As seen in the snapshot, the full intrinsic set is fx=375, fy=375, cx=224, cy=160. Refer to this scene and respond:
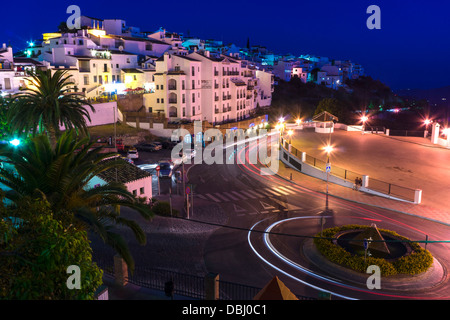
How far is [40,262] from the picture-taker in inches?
276

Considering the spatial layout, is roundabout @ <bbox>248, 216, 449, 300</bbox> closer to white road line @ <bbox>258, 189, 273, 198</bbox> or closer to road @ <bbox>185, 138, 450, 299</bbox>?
road @ <bbox>185, 138, 450, 299</bbox>

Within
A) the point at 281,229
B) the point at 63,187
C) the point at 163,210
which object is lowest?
the point at 281,229

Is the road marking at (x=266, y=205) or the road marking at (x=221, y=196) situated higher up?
the road marking at (x=221, y=196)

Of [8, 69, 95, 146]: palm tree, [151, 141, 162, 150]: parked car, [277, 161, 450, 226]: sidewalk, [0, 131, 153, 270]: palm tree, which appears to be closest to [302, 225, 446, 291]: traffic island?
[277, 161, 450, 226]: sidewalk

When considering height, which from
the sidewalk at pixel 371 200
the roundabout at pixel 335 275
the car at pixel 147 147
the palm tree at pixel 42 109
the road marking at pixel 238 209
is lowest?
the roundabout at pixel 335 275

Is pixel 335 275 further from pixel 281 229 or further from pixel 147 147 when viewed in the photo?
pixel 147 147

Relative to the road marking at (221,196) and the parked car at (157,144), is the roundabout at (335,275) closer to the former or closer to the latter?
→ the road marking at (221,196)

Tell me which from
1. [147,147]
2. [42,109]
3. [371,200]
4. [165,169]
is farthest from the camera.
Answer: [147,147]

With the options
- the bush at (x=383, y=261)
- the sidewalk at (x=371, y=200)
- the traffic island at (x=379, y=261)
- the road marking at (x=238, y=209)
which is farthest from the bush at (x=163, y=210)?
the sidewalk at (x=371, y=200)

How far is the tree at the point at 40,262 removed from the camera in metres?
6.81

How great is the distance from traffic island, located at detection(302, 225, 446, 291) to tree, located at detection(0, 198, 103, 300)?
13789 mm

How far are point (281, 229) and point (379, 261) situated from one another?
720 centimetres

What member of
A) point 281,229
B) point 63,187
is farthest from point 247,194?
point 63,187

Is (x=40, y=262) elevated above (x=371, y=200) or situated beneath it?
elevated above
